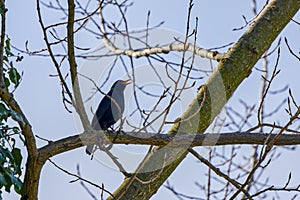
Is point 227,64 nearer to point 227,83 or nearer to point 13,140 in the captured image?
point 227,83

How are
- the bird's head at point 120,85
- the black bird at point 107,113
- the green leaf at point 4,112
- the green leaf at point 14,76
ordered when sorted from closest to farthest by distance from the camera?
the green leaf at point 4,112, the green leaf at point 14,76, the black bird at point 107,113, the bird's head at point 120,85

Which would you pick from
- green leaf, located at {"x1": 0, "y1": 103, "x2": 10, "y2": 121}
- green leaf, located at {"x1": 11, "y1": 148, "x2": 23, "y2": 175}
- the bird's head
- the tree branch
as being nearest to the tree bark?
the tree branch

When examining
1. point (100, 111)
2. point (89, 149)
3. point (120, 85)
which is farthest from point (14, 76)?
point (120, 85)

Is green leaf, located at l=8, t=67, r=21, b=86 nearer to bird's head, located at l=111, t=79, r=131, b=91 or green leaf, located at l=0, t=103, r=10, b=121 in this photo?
green leaf, located at l=0, t=103, r=10, b=121

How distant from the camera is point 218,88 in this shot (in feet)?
8.34

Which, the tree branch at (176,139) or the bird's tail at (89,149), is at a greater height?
the bird's tail at (89,149)

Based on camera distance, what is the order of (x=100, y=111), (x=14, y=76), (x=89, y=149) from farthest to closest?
(x=100, y=111)
(x=89, y=149)
(x=14, y=76)

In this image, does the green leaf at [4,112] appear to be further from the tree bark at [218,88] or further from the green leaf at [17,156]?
the tree bark at [218,88]

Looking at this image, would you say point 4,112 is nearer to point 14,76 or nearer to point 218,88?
point 14,76

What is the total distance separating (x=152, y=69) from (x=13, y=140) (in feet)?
3.04

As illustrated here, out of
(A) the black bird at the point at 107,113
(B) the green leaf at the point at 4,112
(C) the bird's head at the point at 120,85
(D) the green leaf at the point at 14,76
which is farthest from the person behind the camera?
(C) the bird's head at the point at 120,85

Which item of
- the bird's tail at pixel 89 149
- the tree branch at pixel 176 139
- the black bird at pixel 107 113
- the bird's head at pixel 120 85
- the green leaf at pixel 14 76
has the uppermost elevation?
the bird's head at pixel 120 85

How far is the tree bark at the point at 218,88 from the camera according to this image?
2.37 meters

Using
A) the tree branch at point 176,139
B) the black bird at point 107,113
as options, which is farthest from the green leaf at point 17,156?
the black bird at point 107,113
